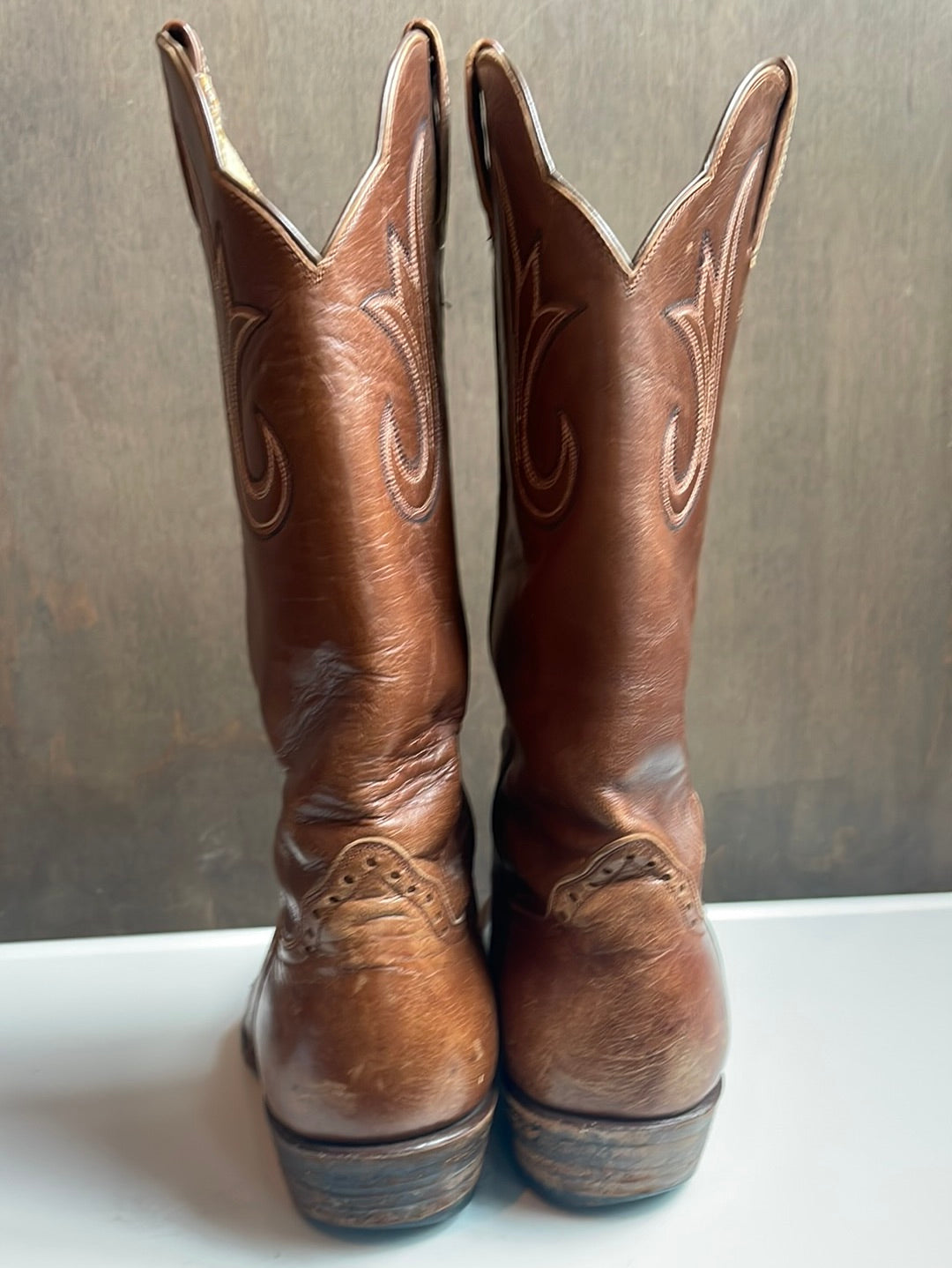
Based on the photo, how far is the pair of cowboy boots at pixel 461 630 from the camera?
0.69m

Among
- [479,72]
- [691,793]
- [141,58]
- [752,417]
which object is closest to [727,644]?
[752,417]

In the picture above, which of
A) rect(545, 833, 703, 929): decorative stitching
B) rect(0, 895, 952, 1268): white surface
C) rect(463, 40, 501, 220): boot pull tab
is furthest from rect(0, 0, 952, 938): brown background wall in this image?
rect(545, 833, 703, 929): decorative stitching

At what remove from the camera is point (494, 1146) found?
0.86 m

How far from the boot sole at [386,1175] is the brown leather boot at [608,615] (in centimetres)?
6

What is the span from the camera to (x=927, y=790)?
1.41 m

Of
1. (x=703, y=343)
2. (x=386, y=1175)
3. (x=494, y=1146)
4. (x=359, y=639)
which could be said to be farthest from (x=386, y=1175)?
(x=703, y=343)

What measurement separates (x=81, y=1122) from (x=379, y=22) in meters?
1.09

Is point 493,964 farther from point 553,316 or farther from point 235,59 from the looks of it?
point 235,59

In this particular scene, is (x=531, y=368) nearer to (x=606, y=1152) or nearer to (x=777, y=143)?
(x=777, y=143)

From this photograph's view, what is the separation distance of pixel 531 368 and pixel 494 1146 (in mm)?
603

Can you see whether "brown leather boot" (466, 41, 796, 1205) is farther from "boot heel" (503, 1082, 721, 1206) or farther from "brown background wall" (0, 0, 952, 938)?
"brown background wall" (0, 0, 952, 938)

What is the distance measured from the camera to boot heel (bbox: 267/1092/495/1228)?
73 cm

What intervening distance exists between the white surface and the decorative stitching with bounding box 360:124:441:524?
0.52 m

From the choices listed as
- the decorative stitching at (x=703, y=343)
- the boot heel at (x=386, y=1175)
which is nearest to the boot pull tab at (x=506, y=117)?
the decorative stitching at (x=703, y=343)
